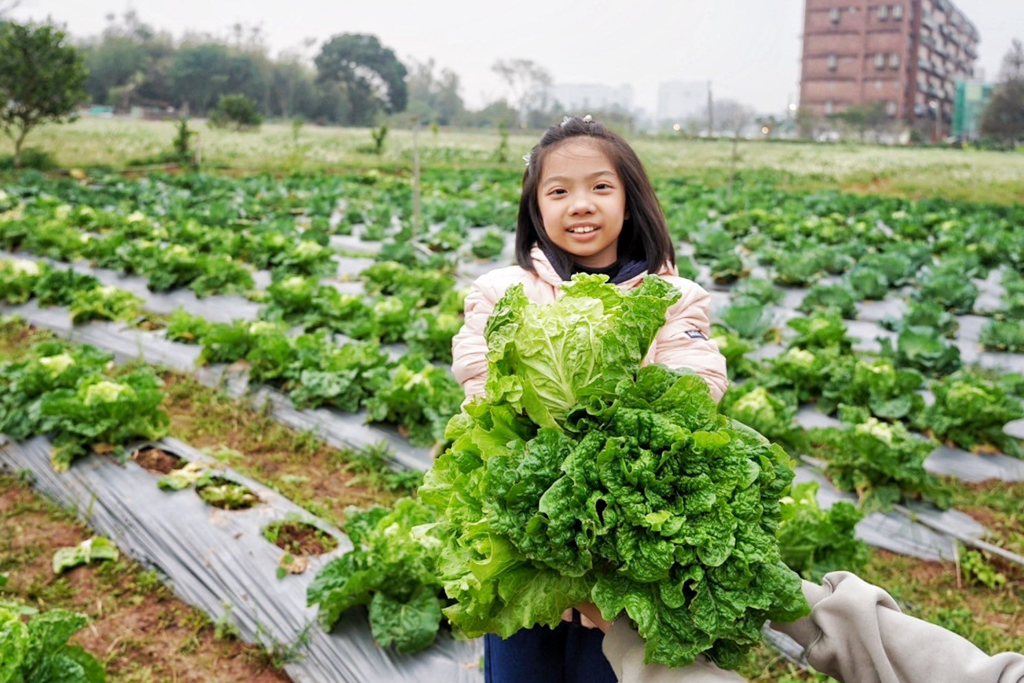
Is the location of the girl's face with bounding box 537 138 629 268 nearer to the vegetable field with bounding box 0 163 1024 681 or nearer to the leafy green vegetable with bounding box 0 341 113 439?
the vegetable field with bounding box 0 163 1024 681

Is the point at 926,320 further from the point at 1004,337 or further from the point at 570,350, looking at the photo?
the point at 570,350

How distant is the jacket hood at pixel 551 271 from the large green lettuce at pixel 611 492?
1.12 ft

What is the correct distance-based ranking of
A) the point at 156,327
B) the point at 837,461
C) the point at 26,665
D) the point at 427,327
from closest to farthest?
the point at 26,665 → the point at 837,461 → the point at 427,327 → the point at 156,327

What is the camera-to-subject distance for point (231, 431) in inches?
234

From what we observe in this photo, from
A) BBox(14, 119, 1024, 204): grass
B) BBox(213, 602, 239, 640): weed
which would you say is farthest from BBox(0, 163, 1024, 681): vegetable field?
BBox(14, 119, 1024, 204): grass

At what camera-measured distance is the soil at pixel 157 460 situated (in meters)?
4.86

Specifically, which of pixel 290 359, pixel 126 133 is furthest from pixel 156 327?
pixel 126 133

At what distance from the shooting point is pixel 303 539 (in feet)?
13.6

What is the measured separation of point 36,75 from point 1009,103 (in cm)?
3501

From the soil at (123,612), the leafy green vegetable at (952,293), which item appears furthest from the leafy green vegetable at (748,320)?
the soil at (123,612)

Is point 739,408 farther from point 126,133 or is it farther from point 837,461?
point 126,133

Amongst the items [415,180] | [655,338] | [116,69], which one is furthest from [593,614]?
[116,69]

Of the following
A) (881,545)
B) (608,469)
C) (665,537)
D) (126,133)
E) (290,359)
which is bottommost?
(881,545)

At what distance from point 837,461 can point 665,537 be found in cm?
401
